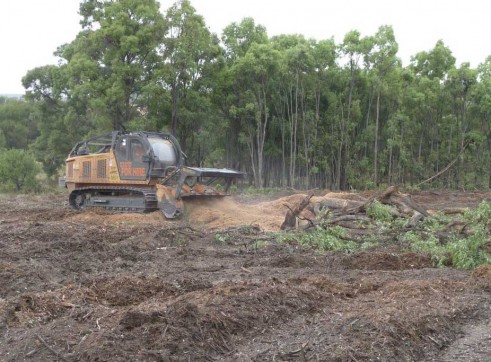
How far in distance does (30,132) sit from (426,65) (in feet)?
115

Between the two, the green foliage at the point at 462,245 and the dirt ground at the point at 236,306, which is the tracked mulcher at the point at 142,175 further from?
the green foliage at the point at 462,245

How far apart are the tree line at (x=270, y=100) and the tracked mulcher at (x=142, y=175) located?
920 centimetres

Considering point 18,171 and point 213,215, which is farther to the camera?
point 18,171

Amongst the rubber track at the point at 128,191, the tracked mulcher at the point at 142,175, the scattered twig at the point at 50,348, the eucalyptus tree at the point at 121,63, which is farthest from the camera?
the eucalyptus tree at the point at 121,63

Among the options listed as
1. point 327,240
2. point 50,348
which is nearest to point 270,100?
point 327,240

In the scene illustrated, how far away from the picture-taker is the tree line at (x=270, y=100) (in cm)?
2808

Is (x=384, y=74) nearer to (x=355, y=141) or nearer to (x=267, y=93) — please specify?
(x=355, y=141)

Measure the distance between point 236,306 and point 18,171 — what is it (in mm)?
28181

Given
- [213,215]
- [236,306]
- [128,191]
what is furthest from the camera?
[128,191]

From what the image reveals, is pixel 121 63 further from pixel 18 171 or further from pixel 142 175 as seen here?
pixel 142 175

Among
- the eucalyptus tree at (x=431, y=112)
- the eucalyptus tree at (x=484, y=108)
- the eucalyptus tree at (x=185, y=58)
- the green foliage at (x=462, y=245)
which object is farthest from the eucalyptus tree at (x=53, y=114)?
the green foliage at (x=462, y=245)

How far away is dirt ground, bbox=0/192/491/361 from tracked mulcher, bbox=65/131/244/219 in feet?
18.0

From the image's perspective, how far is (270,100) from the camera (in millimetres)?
31625

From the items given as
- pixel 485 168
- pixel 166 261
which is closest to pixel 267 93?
pixel 485 168
